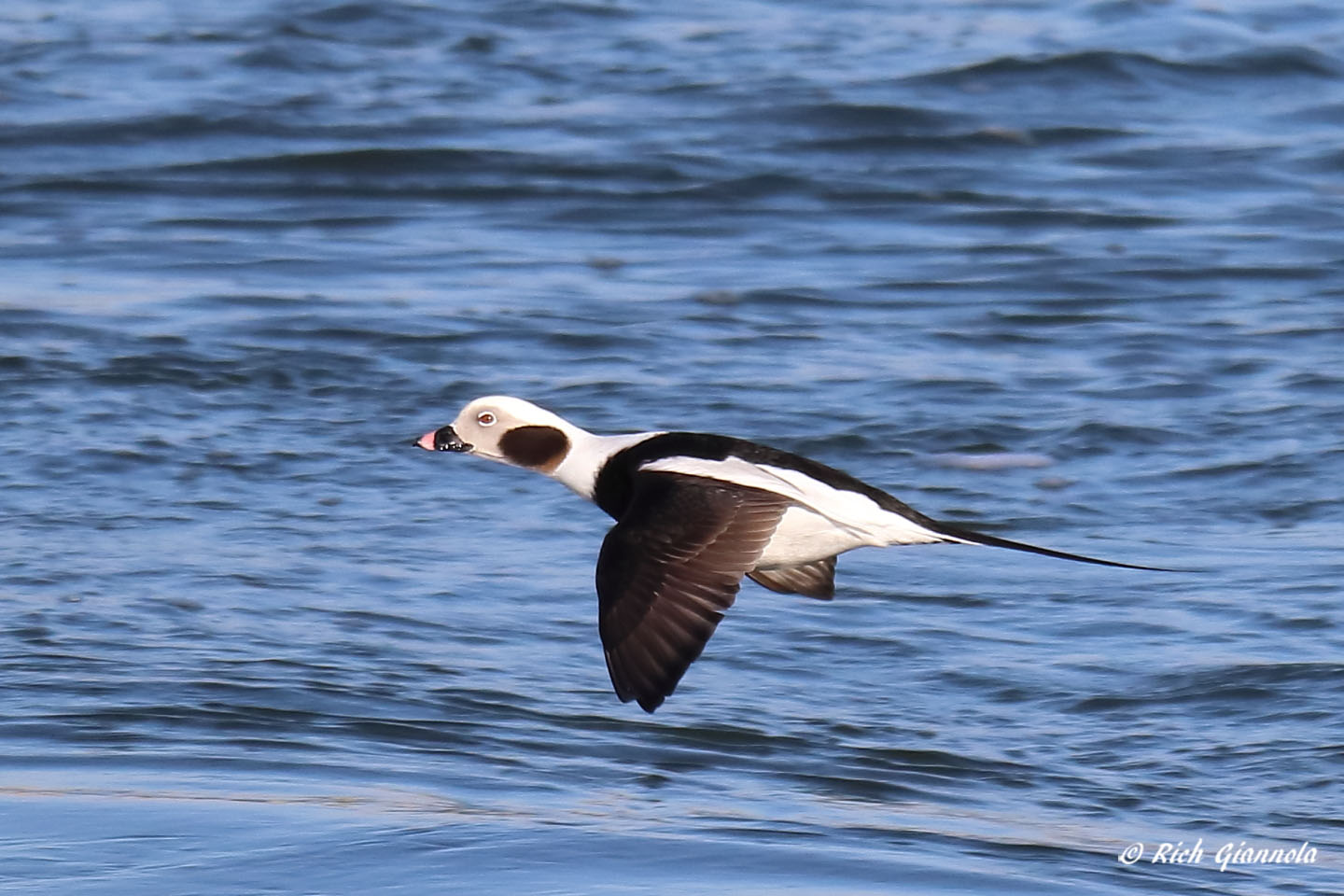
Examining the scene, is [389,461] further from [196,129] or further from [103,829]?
[196,129]

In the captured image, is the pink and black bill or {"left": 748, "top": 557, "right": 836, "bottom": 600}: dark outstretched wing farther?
the pink and black bill

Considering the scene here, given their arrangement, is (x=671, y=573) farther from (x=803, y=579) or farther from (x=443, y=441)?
(x=443, y=441)

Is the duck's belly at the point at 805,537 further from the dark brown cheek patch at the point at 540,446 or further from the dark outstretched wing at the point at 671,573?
the dark brown cheek patch at the point at 540,446

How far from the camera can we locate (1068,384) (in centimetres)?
834

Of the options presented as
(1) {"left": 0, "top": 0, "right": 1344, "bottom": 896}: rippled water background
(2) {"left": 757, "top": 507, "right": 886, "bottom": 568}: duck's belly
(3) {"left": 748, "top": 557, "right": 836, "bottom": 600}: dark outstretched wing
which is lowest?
(1) {"left": 0, "top": 0, "right": 1344, "bottom": 896}: rippled water background

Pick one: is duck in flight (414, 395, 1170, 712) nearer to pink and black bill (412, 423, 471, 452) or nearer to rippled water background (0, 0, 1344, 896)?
pink and black bill (412, 423, 471, 452)

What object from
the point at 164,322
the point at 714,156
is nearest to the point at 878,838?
the point at 164,322

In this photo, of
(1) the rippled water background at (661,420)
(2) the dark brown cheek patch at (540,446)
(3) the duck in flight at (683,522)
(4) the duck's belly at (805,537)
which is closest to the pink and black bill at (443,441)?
(3) the duck in flight at (683,522)

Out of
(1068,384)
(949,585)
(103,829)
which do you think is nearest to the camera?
(103,829)

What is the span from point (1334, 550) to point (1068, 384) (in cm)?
193

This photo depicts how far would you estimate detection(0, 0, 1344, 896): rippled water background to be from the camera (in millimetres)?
4750

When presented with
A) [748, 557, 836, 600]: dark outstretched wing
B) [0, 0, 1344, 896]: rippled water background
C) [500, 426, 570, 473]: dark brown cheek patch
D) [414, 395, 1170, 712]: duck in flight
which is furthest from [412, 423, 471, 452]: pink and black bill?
[748, 557, 836, 600]: dark outstretched wing

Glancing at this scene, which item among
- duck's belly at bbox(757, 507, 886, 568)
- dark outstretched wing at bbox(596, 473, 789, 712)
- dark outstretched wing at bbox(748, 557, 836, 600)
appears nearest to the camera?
dark outstretched wing at bbox(596, 473, 789, 712)

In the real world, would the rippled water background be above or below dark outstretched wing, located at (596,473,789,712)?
below
